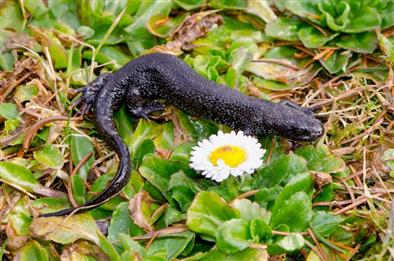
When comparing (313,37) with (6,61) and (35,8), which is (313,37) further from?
(6,61)

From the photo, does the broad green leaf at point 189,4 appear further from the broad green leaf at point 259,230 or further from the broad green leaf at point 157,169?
the broad green leaf at point 259,230

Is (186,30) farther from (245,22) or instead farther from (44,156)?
(44,156)

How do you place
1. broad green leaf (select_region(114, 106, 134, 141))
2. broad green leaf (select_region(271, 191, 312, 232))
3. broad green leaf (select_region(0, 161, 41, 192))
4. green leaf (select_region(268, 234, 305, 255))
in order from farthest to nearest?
broad green leaf (select_region(114, 106, 134, 141)) → broad green leaf (select_region(0, 161, 41, 192)) → broad green leaf (select_region(271, 191, 312, 232)) → green leaf (select_region(268, 234, 305, 255))

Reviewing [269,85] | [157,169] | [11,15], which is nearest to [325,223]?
[157,169]

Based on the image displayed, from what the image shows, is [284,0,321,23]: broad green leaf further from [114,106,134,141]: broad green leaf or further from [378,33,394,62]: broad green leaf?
[114,106,134,141]: broad green leaf

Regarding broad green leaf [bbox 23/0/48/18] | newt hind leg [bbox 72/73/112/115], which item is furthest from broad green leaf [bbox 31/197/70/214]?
broad green leaf [bbox 23/0/48/18]
